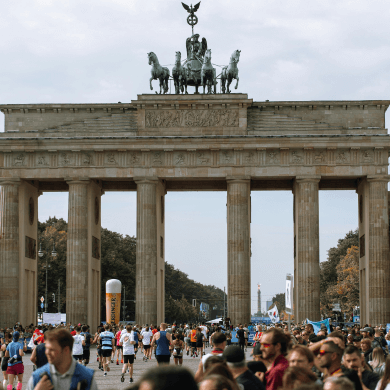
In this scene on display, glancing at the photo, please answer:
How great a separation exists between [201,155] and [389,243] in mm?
15569

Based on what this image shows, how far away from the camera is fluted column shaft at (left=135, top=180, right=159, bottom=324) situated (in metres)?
58.1

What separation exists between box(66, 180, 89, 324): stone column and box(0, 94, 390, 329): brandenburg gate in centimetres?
8

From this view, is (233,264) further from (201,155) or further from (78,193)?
(78,193)

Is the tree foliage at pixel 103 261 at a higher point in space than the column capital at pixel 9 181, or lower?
lower

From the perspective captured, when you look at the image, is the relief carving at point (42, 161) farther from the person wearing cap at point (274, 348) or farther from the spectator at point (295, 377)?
the spectator at point (295, 377)

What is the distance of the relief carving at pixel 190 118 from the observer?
58.8 metres

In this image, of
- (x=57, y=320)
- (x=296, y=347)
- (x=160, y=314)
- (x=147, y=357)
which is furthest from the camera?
(x=160, y=314)

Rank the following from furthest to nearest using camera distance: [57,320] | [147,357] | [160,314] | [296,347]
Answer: [160,314] < [57,320] < [147,357] < [296,347]

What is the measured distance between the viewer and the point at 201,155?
192ft

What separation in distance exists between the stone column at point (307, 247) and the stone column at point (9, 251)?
20984 millimetres

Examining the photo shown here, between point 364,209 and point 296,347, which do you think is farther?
point 364,209

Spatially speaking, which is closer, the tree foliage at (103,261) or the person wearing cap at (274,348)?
the person wearing cap at (274,348)

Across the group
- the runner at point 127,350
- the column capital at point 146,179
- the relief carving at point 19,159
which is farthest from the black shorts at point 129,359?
the relief carving at point 19,159

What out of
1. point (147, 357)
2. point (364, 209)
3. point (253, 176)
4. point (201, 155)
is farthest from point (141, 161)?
point (147, 357)
